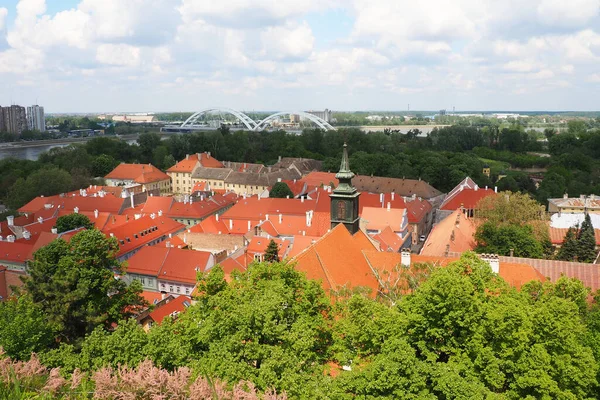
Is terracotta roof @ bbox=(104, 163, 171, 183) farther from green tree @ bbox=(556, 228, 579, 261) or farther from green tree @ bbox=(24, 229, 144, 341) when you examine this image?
green tree @ bbox=(556, 228, 579, 261)

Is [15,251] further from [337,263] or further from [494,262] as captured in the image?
[494,262]

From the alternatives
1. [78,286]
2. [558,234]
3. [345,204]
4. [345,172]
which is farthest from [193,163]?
[78,286]

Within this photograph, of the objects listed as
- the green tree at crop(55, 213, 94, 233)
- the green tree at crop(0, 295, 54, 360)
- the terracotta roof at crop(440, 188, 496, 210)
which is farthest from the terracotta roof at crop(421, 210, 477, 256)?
the green tree at crop(55, 213, 94, 233)

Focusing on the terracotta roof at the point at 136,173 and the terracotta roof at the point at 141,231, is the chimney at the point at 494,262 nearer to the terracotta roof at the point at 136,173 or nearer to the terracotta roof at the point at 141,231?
the terracotta roof at the point at 141,231

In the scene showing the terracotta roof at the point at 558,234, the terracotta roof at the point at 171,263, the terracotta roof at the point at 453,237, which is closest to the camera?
the terracotta roof at the point at 453,237

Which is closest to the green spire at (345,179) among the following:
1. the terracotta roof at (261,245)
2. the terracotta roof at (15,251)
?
the terracotta roof at (261,245)

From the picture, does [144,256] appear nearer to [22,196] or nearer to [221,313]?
[221,313]

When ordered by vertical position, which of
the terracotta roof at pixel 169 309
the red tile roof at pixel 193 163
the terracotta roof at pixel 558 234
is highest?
the red tile roof at pixel 193 163
